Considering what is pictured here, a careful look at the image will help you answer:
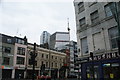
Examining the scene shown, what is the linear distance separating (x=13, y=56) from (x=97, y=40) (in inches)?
1084

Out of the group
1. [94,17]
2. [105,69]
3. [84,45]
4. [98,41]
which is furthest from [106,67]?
[94,17]

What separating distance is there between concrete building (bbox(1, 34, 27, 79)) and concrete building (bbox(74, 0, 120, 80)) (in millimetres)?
23143

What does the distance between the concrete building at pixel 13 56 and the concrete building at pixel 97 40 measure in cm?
2314

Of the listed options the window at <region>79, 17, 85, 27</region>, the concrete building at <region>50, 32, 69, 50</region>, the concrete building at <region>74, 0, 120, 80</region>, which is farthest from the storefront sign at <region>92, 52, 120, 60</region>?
the concrete building at <region>50, 32, 69, 50</region>

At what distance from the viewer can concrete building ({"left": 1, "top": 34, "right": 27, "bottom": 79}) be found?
1428 inches

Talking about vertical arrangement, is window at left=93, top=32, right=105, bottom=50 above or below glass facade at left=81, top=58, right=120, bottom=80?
above

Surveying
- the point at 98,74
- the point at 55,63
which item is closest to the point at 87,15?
the point at 98,74

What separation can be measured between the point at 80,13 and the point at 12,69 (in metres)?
25.3

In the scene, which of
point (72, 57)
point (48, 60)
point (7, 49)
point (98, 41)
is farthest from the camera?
point (72, 57)

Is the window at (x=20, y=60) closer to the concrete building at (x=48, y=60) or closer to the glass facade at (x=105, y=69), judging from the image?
the concrete building at (x=48, y=60)

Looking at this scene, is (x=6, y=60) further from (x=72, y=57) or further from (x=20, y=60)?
(x=72, y=57)

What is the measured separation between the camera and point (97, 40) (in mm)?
17203

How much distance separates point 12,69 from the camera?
3734cm

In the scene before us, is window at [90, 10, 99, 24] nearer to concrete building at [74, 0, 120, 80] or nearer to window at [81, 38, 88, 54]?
concrete building at [74, 0, 120, 80]
